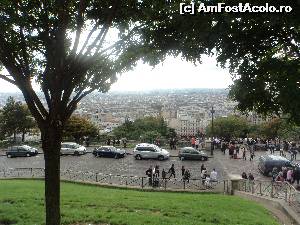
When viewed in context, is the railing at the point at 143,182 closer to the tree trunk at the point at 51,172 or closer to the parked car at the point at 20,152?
the parked car at the point at 20,152

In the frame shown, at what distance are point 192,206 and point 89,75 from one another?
20.3 feet

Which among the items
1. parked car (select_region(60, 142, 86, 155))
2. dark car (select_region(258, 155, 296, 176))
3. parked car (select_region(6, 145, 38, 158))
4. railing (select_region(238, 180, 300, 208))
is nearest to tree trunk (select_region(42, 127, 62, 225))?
railing (select_region(238, 180, 300, 208))

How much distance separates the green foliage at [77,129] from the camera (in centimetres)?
4809

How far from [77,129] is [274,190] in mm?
31637

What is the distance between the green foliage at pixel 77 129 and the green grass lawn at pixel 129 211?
3031 cm

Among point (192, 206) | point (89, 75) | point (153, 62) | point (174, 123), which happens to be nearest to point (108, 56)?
point (89, 75)

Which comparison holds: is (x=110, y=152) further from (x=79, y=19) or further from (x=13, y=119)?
(x=79, y=19)

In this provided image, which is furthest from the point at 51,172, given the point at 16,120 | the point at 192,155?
the point at 16,120

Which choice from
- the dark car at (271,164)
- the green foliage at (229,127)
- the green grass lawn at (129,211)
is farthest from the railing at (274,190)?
the green foliage at (229,127)

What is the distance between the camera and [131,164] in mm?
33094

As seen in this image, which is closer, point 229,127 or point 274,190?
point 274,190

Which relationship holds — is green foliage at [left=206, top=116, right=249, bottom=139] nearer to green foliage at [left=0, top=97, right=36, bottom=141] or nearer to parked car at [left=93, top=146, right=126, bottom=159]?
green foliage at [left=0, top=97, right=36, bottom=141]

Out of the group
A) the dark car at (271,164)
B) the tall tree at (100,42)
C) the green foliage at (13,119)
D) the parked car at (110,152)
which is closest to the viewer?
the tall tree at (100,42)

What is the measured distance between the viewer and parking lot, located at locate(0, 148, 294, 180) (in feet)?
99.1
